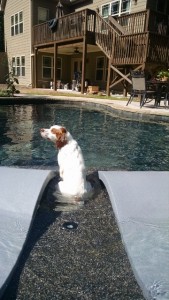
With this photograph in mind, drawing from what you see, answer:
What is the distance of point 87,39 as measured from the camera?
13555mm

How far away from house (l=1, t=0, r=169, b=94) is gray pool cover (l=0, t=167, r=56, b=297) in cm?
945

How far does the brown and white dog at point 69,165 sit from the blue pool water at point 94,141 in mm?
1228

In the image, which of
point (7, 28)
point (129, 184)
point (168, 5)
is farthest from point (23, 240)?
point (7, 28)

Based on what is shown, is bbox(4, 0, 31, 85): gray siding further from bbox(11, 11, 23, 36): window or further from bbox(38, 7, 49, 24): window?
bbox(38, 7, 49, 24): window

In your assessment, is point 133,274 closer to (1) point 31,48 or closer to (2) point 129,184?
(2) point 129,184

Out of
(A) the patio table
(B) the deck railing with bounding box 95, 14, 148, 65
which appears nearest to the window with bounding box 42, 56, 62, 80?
(B) the deck railing with bounding box 95, 14, 148, 65

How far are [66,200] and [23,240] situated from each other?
2.61 feet

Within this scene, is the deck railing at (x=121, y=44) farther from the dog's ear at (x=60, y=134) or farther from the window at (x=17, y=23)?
the dog's ear at (x=60, y=134)

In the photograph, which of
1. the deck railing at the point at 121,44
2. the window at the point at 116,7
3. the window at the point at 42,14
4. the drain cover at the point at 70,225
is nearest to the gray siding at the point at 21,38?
the window at the point at 42,14

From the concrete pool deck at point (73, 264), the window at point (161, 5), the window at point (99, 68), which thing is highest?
the window at point (161, 5)

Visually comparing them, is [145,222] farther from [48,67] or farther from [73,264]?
[48,67]

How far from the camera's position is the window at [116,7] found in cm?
1454

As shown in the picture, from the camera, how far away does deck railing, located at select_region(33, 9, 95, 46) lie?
13540 mm

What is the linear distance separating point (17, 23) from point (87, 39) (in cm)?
1009
